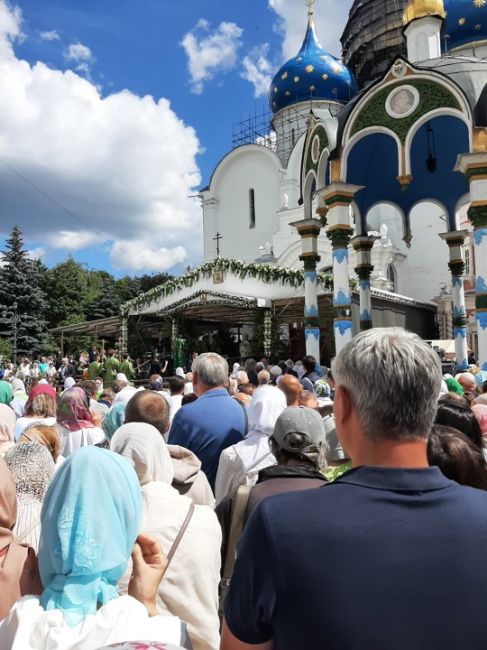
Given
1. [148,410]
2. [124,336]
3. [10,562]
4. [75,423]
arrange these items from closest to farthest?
[10,562]
[148,410]
[75,423]
[124,336]

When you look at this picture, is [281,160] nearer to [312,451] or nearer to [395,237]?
[395,237]

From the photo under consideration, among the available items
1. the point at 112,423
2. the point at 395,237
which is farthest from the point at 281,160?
the point at 112,423

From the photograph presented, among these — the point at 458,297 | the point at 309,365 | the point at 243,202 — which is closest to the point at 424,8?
the point at 458,297

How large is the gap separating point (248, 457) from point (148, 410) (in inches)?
29.0

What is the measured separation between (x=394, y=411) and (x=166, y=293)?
21.4m

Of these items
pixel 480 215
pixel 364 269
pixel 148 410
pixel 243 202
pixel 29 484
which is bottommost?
pixel 29 484

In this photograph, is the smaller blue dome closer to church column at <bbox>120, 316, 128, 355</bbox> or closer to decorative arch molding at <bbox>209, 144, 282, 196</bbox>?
decorative arch molding at <bbox>209, 144, 282, 196</bbox>

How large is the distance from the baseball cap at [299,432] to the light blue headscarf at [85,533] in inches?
44.1

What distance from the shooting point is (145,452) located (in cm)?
264

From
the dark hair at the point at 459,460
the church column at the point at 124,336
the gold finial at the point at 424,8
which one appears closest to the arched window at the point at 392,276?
the church column at the point at 124,336

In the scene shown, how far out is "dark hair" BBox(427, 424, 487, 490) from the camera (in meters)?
2.43

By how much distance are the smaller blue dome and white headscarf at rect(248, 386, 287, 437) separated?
30801mm

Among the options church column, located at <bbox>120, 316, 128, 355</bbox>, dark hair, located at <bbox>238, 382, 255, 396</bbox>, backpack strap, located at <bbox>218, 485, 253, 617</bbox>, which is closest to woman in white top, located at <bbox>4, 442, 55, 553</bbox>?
backpack strap, located at <bbox>218, 485, 253, 617</bbox>

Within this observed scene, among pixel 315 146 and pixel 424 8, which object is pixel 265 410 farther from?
pixel 424 8
